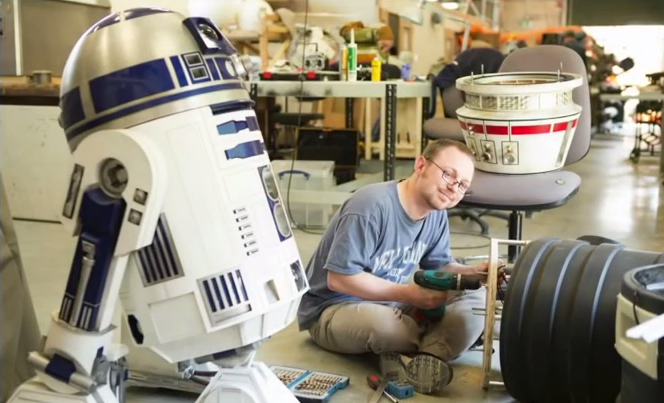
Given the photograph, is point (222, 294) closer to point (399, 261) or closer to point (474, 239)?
point (399, 261)

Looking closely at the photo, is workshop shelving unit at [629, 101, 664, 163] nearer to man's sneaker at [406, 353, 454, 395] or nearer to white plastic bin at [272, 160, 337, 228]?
white plastic bin at [272, 160, 337, 228]

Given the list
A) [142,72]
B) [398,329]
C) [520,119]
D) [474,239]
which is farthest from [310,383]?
[474,239]

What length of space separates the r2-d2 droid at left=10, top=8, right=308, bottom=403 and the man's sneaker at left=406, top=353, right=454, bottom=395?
2.27 feet

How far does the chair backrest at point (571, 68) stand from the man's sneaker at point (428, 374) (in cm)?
119

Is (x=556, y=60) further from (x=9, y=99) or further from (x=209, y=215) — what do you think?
(x=9, y=99)

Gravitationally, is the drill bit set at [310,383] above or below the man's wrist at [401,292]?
below

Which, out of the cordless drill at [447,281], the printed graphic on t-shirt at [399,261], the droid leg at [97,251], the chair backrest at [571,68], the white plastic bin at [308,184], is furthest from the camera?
the white plastic bin at [308,184]

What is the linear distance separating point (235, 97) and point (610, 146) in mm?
A: 7261

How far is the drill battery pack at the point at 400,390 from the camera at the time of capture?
1.79 meters

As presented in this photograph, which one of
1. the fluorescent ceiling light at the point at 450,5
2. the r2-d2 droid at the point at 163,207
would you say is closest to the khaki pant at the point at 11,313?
the r2-d2 droid at the point at 163,207

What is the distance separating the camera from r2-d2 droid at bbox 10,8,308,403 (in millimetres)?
1164

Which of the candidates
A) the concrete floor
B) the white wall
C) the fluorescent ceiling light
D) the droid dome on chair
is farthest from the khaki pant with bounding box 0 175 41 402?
the white wall

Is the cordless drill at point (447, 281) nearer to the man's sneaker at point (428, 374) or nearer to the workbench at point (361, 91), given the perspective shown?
the man's sneaker at point (428, 374)

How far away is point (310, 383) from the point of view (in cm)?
183
